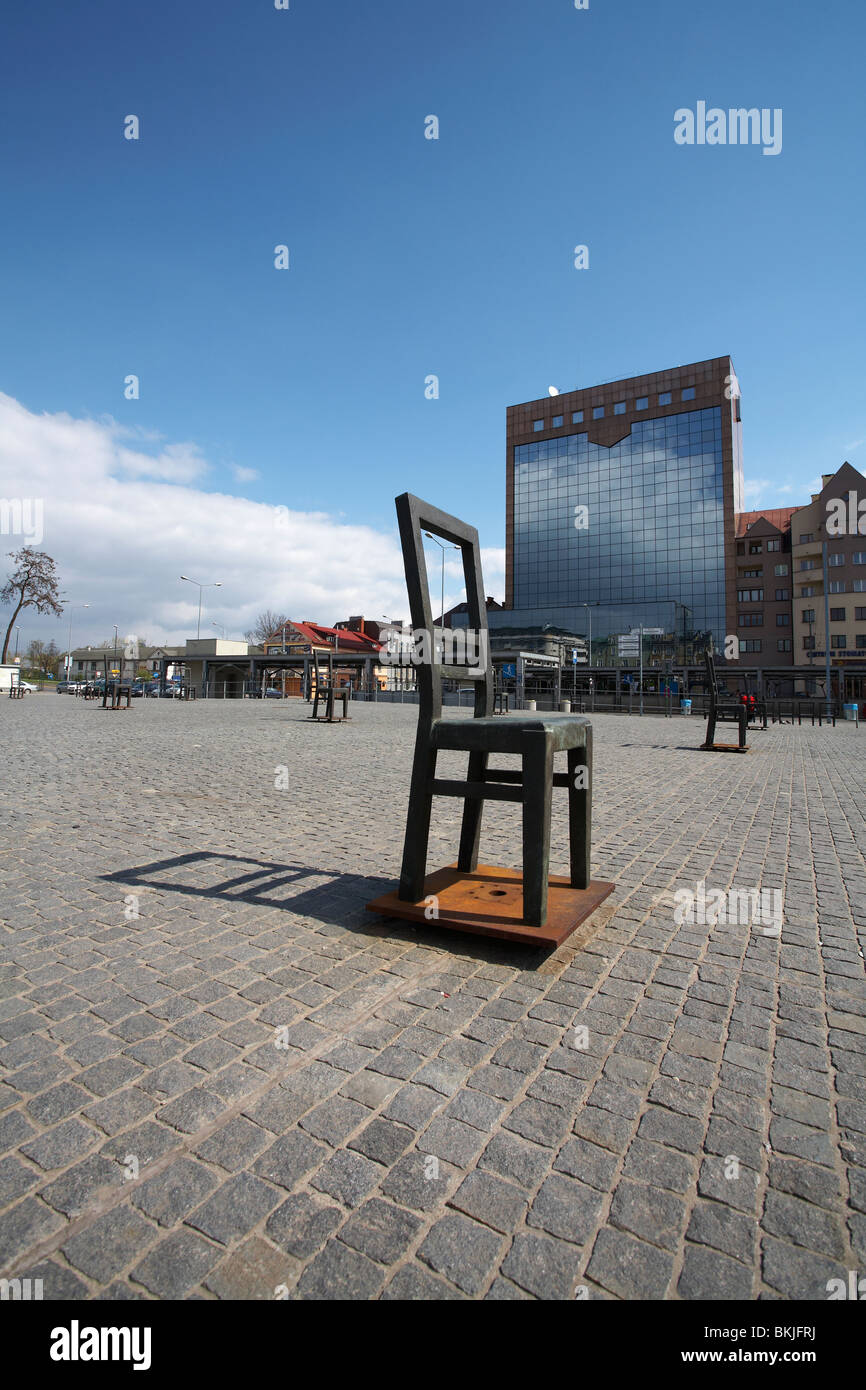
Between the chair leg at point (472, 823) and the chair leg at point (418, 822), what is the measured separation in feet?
1.19

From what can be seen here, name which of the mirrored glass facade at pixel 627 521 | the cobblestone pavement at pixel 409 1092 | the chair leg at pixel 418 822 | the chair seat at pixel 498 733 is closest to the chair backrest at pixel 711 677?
the cobblestone pavement at pixel 409 1092

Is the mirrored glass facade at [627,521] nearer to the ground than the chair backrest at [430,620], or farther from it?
farther from it

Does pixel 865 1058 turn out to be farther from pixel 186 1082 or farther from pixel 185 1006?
pixel 185 1006

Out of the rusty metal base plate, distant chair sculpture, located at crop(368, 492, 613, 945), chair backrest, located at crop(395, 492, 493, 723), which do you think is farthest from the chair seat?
the rusty metal base plate

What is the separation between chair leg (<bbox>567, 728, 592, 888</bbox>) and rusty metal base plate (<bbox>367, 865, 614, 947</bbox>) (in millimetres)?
140

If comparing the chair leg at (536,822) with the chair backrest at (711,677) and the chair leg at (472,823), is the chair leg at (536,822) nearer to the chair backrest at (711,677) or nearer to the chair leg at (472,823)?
the chair leg at (472,823)

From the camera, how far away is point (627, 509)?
3172 inches

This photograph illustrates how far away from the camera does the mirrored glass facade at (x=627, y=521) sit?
75.0m

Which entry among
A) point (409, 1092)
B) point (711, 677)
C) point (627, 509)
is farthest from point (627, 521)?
point (409, 1092)

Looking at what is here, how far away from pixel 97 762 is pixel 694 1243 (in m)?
10.1

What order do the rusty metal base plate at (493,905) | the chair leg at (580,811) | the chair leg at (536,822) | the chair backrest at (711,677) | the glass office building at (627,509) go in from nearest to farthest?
1. the chair leg at (536,822)
2. the rusty metal base plate at (493,905)
3. the chair leg at (580,811)
4. the chair backrest at (711,677)
5. the glass office building at (627,509)

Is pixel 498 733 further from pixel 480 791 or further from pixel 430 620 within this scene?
pixel 430 620

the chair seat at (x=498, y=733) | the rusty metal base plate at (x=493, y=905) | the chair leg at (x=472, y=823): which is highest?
the chair seat at (x=498, y=733)

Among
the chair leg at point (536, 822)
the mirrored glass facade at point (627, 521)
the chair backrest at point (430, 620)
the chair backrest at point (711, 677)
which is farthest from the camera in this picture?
Result: the mirrored glass facade at point (627, 521)
